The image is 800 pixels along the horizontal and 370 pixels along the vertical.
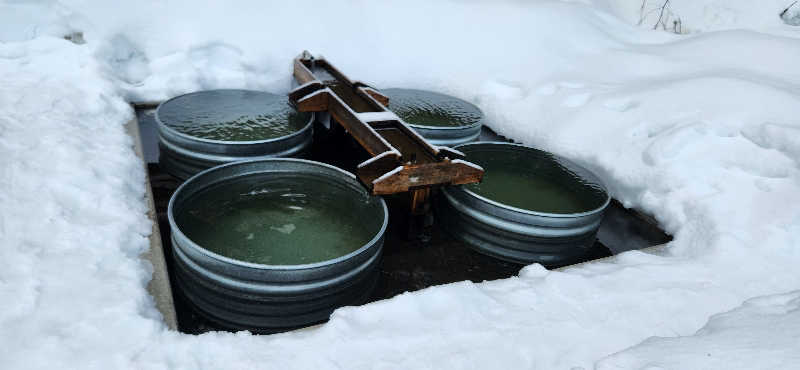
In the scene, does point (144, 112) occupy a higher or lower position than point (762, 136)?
lower

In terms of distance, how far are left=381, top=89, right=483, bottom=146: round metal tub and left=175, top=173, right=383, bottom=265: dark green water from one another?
97cm

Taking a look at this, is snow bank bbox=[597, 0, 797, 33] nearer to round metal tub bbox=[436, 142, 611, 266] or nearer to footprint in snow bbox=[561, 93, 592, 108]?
footprint in snow bbox=[561, 93, 592, 108]

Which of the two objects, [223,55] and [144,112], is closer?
[144,112]

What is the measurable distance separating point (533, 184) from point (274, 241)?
1.91 m

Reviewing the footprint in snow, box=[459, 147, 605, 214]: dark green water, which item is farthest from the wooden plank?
the footprint in snow

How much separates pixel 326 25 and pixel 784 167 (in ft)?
12.7

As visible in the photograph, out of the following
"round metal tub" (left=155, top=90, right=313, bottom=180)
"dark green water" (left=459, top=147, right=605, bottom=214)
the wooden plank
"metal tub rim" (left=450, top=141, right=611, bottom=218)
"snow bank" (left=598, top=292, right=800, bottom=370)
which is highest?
the wooden plank

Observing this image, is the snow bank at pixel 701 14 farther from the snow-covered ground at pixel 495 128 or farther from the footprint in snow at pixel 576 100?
the footprint in snow at pixel 576 100

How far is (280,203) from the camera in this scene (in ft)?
10.6

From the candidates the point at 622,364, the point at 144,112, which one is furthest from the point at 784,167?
the point at 144,112

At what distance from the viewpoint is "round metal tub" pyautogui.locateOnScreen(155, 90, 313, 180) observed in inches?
135

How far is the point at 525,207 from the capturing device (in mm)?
3486

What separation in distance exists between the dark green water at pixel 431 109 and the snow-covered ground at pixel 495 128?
0.27 meters

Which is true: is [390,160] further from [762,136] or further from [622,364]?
[762,136]
